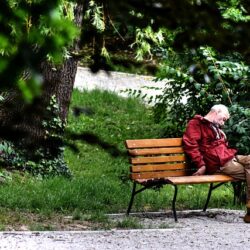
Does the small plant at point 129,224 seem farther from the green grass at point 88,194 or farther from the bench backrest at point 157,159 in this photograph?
the bench backrest at point 157,159

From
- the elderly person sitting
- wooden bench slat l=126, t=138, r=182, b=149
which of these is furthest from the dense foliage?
wooden bench slat l=126, t=138, r=182, b=149

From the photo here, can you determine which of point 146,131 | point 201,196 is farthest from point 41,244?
point 146,131

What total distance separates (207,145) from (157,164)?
1.89 feet

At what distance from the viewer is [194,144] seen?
8453mm

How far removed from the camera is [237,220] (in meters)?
8.16

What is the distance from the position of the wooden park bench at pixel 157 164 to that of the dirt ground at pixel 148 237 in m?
0.48

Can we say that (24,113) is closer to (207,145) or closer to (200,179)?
(200,179)

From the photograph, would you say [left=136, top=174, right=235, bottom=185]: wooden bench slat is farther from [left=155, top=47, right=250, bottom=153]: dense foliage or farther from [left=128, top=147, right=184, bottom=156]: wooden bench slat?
[left=155, top=47, right=250, bottom=153]: dense foliage

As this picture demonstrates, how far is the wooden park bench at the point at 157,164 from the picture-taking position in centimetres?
822

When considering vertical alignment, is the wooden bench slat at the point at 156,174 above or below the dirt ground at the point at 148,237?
above

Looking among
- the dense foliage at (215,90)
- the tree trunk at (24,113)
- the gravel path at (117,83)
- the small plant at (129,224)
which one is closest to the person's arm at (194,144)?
the dense foliage at (215,90)

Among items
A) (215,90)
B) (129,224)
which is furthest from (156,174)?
(215,90)

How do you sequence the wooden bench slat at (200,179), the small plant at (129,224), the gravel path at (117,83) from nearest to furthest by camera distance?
the small plant at (129,224), the wooden bench slat at (200,179), the gravel path at (117,83)

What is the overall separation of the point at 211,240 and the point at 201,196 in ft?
10.6
